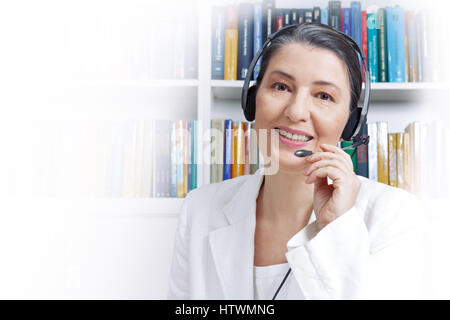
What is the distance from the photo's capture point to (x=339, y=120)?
93cm

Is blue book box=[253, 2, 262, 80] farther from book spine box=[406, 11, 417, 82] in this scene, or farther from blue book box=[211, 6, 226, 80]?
book spine box=[406, 11, 417, 82]

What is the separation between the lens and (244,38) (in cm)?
141

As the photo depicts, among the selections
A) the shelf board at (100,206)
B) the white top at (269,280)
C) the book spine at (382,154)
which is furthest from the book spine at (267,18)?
the white top at (269,280)

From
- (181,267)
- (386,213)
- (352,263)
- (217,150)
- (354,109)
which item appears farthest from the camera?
(217,150)

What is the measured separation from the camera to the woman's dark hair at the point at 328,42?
0.92m

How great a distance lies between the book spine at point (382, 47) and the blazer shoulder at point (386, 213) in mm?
621

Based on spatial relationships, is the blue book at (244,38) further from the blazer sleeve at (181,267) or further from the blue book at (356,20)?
the blazer sleeve at (181,267)

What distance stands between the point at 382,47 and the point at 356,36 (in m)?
0.10

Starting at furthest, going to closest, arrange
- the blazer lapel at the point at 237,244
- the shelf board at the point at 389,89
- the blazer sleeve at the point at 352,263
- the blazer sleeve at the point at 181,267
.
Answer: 1. the shelf board at the point at 389,89
2. the blazer sleeve at the point at 181,267
3. the blazer lapel at the point at 237,244
4. the blazer sleeve at the point at 352,263

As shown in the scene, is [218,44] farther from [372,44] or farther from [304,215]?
[304,215]

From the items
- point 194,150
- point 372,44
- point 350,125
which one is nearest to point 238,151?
point 194,150

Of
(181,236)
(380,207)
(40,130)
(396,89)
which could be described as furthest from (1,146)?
(396,89)

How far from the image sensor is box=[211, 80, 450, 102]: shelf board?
4.55ft
